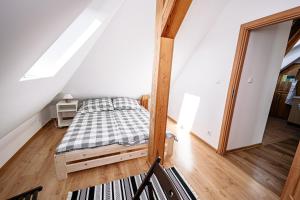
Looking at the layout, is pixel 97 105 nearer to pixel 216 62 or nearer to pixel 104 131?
pixel 104 131

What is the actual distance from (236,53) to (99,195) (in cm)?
249

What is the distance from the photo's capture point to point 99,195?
146cm

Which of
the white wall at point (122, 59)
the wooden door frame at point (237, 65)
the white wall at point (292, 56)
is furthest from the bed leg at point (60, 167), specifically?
the white wall at point (292, 56)

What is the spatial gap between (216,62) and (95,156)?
7.79ft

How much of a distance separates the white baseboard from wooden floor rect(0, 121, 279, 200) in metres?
0.10

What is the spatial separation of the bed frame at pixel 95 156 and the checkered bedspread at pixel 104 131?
6 cm

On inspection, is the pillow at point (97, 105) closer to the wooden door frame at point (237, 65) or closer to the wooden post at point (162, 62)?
the wooden post at point (162, 62)

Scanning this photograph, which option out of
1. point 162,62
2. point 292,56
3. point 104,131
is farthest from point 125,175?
point 292,56

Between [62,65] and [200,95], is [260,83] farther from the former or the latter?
[62,65]

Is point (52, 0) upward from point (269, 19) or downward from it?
downward

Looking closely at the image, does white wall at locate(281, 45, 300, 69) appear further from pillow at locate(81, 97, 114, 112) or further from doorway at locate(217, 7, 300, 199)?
pillow at locate(81, 97, 114, 112)

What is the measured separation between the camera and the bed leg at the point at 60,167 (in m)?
1.56

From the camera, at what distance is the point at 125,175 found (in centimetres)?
175

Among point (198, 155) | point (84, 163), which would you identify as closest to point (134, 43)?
point (84, 163)
